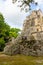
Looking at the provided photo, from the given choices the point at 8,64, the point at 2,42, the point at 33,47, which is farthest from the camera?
the point at 2,42

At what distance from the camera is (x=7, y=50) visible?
62.9 meters

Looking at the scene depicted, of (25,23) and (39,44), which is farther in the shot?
(25,23)

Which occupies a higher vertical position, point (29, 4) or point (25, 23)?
point (25, 23)

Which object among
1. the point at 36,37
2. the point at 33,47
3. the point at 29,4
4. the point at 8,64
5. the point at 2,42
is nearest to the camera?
the point at 29,4

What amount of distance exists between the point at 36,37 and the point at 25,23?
27721 millimetres

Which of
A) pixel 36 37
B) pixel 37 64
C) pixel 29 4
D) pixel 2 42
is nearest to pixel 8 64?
pixel 37 64

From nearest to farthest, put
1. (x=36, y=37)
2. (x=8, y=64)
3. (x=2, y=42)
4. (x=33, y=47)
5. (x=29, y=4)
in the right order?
(x=29, y=4), (x=8, y=64), (x=33, y=47), (x=36, y=37), (x=2, y=42)

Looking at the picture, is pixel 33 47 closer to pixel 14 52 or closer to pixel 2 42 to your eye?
pixel 14 52

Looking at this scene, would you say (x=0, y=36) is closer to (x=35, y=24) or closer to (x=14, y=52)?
(x=35, y=24)

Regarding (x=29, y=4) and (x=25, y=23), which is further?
(x=25, y=23)

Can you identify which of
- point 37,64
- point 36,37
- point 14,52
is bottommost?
point 37,64

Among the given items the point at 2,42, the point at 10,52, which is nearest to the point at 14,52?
the point at 10,52

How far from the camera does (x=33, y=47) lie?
5922cm

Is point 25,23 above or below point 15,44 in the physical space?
above
